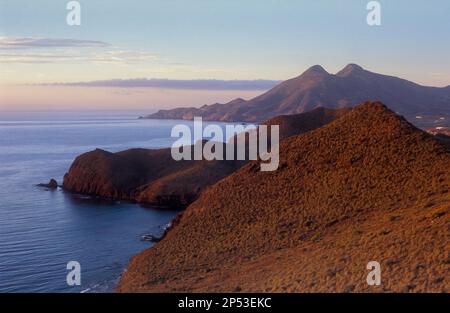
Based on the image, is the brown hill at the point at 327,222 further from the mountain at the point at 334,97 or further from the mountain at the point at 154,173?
Result: the mountain at the point at 334,97

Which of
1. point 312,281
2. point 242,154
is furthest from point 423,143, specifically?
point 242,154

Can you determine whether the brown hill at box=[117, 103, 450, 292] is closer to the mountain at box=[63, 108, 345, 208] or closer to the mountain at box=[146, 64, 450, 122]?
the mountain at box=[63, 108, 345, 208]

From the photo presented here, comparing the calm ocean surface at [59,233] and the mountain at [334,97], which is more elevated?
the mountain at [334,97]

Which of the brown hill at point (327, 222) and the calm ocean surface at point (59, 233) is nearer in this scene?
the brown hill at point (327, 222)

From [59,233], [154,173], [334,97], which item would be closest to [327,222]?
[59,233]

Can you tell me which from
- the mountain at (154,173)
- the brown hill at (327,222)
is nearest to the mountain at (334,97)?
the mountain at (154,173)

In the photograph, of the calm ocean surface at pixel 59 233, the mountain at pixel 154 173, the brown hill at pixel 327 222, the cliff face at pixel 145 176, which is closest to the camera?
the brown hill at pixel 327 222
